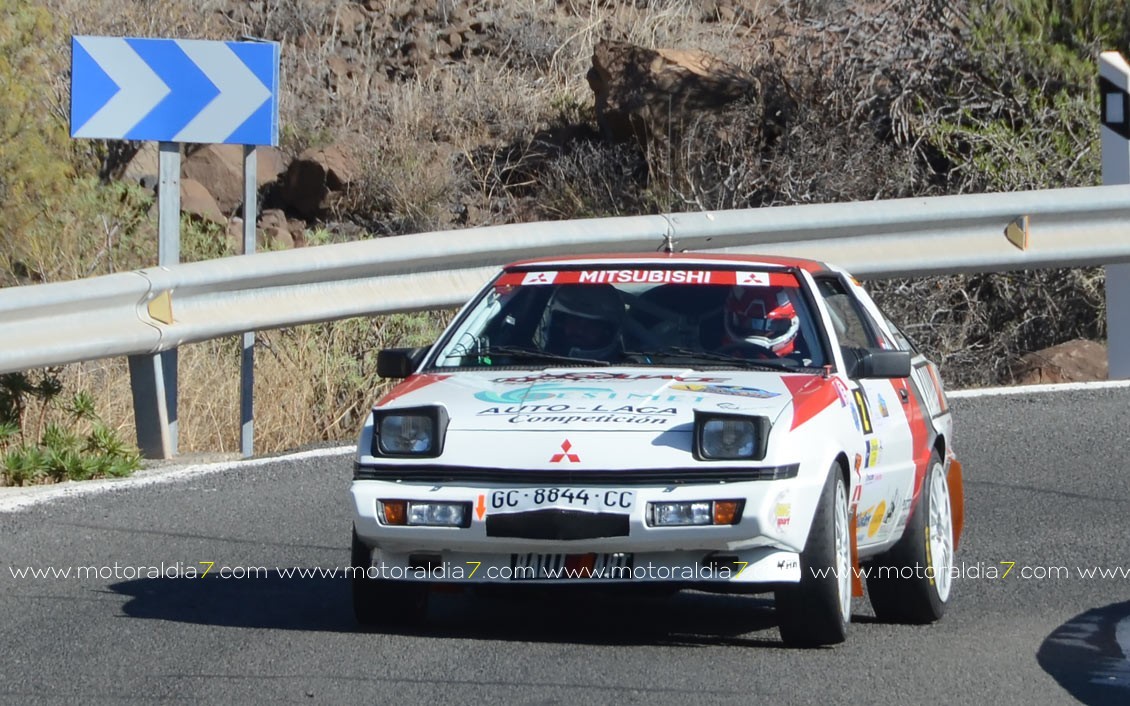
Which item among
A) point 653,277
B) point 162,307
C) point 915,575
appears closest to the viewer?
point 915,575

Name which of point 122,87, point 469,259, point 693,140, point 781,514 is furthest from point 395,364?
point 693,140

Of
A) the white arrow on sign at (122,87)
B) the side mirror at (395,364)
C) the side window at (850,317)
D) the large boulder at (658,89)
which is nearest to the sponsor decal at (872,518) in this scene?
the side window at (850,317)

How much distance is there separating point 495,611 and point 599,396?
118cm

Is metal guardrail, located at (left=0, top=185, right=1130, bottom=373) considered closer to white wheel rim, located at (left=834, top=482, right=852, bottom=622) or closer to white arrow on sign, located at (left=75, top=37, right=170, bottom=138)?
white arrow on sign, located at (left=75, top=37, right=170, bottom=138)

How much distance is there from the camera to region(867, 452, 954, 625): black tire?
6746 mm

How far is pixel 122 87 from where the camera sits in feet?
34.9

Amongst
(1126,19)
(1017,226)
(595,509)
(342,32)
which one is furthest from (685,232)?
(342,32)

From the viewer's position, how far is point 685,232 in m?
11.1

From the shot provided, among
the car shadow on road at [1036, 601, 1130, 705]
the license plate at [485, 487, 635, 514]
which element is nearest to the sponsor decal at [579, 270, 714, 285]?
the license plate at [485, 487, 635, 514]

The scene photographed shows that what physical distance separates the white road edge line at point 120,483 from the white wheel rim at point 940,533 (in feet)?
12.9

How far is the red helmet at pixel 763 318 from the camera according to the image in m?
6.79

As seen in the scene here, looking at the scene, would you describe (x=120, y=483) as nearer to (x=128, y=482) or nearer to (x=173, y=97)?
(x=128, y=482)

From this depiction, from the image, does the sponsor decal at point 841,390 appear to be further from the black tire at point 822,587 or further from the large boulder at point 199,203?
the large boulder at point 199,203

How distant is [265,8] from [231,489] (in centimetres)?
1458
